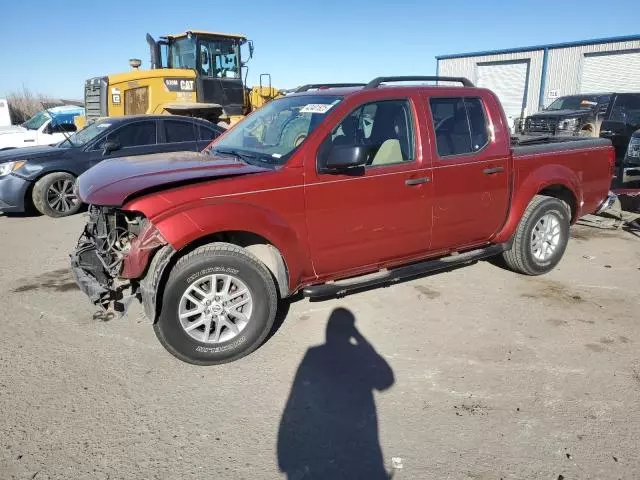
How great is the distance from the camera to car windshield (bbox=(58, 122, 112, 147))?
8312mm

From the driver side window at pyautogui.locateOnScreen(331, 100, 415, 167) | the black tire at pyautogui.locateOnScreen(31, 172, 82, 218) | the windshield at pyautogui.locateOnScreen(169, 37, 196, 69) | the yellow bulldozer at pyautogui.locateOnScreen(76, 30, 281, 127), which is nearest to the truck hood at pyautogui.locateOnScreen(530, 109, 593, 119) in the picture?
the yellow bulldozer at pyautogui.locateOnScreen(76, 30, 281, 127)

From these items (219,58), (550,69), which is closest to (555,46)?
(550,69)

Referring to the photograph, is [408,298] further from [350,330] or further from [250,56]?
[250,56]

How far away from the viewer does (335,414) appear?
2906 millimetres

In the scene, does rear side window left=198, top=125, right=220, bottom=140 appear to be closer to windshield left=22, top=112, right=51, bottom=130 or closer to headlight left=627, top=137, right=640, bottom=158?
headlight left=627, top=137, right=640, bottom=158

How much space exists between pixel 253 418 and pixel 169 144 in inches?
264

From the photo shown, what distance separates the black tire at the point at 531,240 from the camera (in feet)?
15.9

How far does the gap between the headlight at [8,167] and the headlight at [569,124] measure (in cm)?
1325

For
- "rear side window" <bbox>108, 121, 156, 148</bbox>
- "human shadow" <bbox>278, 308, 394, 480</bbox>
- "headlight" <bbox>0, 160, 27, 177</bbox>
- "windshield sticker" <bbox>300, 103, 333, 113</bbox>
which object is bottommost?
"human shadow" <bbox>278, 308, 394, 480</bbox>

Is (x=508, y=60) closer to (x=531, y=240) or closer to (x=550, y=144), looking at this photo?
(x=550, y=144)

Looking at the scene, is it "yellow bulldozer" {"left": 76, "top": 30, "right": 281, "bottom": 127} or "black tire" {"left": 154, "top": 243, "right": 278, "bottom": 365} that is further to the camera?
"yellow bulldozer" {"left": 76, "top": 30, "right": 281, "bottom": 127}

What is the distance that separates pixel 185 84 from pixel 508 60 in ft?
69.2

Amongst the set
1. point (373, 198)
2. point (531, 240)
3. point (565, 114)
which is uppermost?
point (565, 114)

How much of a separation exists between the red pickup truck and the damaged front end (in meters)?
0.01
